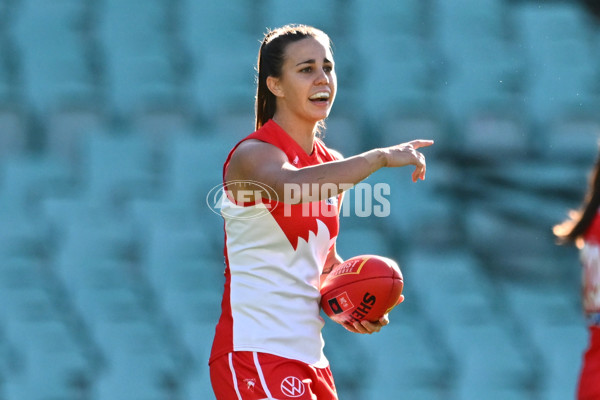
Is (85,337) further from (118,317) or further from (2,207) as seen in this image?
(2,207)

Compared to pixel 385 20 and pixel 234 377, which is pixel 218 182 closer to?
pixel 385 20

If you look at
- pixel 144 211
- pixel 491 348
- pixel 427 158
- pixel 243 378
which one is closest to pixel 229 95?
pixel 144 211

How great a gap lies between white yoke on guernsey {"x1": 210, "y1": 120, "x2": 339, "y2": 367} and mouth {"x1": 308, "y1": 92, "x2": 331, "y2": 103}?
0.15 meters

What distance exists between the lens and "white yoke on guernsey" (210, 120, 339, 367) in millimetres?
2494

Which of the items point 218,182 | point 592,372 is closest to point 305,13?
point 218,182

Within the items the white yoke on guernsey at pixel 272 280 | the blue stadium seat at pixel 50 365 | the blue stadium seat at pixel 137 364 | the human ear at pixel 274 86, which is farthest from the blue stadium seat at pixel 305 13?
the white yoke on guernsey at pixel 272 280

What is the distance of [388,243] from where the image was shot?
4758 millimetres

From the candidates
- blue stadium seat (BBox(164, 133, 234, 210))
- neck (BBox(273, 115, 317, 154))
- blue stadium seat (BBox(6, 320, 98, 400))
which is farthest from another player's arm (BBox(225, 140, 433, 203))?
blue stadium seat (BBox(6, 320, 98, 400))

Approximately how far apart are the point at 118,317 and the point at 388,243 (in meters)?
1.42

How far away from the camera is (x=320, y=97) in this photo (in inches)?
104

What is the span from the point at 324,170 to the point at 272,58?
20.6 inches

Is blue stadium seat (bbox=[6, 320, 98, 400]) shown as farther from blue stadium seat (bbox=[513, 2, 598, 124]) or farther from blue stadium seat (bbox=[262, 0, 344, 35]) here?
blue stadium seat (bbox=[513, 2, 598, 124])

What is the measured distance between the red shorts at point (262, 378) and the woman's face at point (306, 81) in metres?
0.70

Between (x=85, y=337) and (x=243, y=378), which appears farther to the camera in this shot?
(x=85, y=337)
